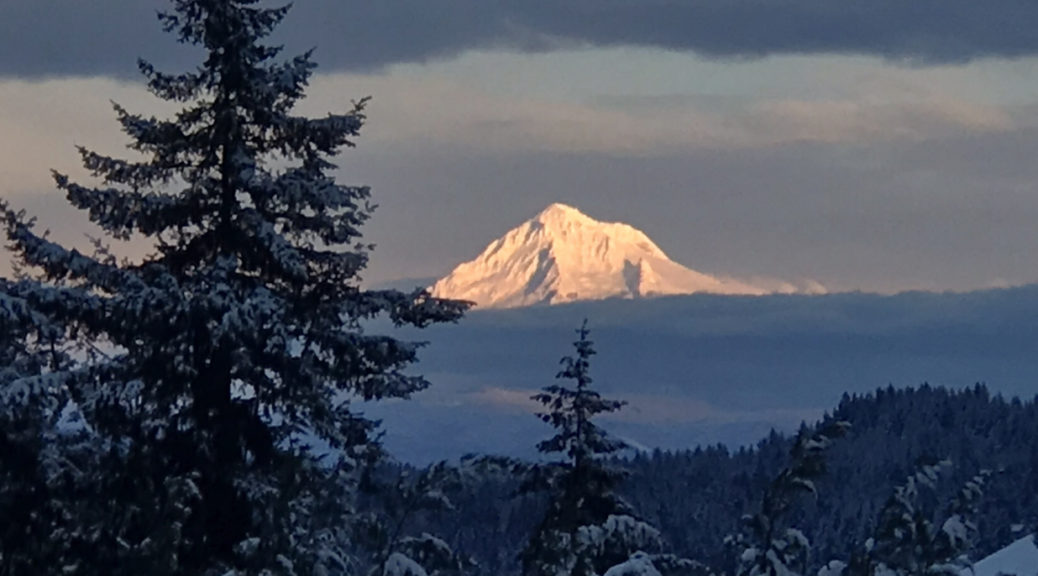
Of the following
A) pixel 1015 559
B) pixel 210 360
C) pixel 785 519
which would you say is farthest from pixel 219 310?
pixel 1015 559

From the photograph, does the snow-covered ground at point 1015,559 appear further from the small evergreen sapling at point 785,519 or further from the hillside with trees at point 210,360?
the small evergreen sapling at point 785,519

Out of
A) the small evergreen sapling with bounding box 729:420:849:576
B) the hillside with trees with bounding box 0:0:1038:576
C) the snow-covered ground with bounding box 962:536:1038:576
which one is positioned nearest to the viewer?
the small evergreen sapling with bounding box 729:420:849:576

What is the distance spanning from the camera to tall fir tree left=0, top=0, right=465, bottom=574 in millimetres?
19188

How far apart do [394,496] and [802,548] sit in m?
3.14

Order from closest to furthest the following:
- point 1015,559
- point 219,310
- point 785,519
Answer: point 785,519
point 219,310
point 1015,559

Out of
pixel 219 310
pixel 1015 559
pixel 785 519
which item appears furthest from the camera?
pixel 1015 559

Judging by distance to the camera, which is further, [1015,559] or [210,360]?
[1015,559]

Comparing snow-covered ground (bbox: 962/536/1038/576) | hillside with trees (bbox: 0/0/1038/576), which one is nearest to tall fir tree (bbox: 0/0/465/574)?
hillside with trees (bbox: 0/0/1038/576)

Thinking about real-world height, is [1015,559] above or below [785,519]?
below

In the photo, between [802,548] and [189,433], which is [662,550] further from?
[802,548]

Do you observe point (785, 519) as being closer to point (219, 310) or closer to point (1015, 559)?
point (219, 310)

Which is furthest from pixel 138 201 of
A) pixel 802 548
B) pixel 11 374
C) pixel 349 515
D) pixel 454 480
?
pixel 802 548

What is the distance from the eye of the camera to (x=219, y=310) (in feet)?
63.0

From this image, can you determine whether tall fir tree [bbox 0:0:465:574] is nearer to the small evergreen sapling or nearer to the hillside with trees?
the hillside with trees
